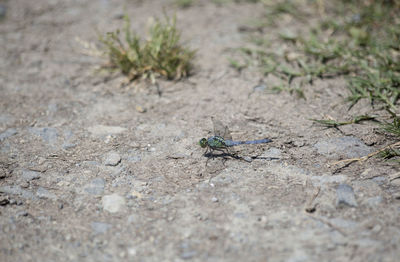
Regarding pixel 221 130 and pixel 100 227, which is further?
pixel 221 130

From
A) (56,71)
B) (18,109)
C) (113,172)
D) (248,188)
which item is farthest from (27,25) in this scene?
(248,188)

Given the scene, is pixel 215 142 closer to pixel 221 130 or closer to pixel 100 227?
pixel 221 130

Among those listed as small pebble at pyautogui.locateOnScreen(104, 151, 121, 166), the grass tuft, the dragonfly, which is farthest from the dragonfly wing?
the grass tuft

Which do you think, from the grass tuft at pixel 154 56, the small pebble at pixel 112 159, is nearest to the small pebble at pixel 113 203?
the small pebble at pixel 112 159

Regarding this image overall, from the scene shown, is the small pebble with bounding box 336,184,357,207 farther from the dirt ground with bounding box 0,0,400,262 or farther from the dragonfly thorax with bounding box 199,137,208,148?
the dragonfly thorax with bounding box 199,137,208,148

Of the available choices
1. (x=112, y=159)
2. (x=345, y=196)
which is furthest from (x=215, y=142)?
(x=345, y=196)

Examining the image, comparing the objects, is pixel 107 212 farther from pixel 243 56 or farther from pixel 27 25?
pixel 27 25
